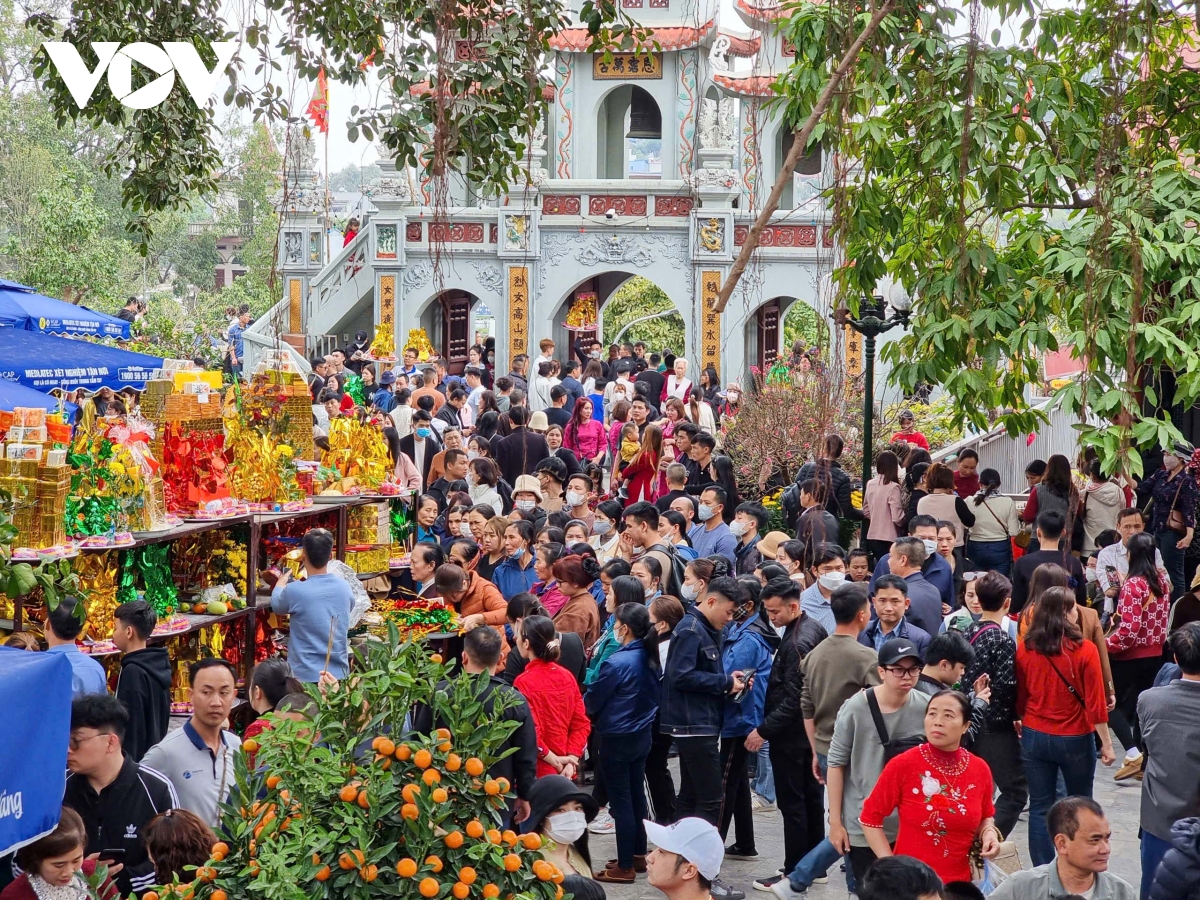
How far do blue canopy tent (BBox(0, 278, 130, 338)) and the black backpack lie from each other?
272 inches

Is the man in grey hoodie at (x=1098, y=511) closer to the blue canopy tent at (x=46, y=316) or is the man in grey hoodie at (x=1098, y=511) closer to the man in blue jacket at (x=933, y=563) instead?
the man in blue jacket at (x=933, y=563)

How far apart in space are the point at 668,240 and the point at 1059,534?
1682 cm

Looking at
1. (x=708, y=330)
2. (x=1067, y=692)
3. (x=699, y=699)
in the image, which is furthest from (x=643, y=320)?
(x=1067, y=692)

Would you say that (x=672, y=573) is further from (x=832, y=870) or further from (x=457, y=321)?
(x=457, y=321)

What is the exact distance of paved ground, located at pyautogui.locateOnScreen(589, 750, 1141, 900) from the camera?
261 inches

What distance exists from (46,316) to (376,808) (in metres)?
10.3

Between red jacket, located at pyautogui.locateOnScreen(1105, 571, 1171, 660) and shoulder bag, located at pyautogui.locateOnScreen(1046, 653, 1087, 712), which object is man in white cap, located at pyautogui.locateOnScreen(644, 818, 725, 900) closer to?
shoulder bag, located at pyautogui.locateOnScreen(1046, 653, 1087, 712)

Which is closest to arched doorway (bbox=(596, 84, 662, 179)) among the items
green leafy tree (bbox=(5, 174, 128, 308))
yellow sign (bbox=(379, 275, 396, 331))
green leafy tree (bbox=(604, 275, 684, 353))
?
yellow sign (bbox=(379, 275, 396, 331))

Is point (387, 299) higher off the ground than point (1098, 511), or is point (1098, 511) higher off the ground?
point (387, 299)

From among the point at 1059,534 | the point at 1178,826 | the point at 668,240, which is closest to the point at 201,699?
the point at 1178,826

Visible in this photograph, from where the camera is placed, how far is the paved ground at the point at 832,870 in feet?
21.8

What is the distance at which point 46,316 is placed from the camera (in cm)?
1251

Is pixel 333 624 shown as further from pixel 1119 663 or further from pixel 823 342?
pixel 1119 663

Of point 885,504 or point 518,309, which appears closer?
point 885,504
